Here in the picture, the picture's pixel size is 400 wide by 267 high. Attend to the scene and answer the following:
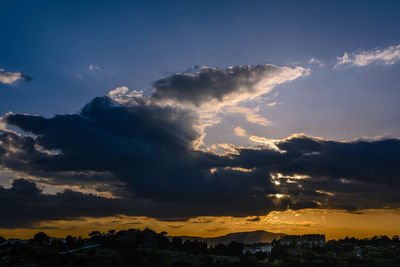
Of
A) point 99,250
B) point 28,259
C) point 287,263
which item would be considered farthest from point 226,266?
point 28,259

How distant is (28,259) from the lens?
154 meters

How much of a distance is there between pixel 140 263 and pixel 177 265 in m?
20.1

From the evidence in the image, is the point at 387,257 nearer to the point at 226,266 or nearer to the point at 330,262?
the point at 330,262

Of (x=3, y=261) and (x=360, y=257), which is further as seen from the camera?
(x=360, y=257)

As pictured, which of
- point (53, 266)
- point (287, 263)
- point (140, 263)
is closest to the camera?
point (53, 266)

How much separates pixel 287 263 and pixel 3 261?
14793 centimetres

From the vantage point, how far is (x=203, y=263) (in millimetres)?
194125

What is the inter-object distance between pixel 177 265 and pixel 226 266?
88.7ft

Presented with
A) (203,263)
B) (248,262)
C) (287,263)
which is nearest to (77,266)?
(203,263)

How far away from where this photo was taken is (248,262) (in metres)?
196

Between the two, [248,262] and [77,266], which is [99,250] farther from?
[248,262]

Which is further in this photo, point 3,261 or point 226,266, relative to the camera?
point 226,266

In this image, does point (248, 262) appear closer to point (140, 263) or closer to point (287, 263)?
point (287, 263)

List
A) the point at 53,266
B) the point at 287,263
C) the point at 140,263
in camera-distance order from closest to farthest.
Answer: the point at 53,266 → the point at 140,263 → the point at 287,263
